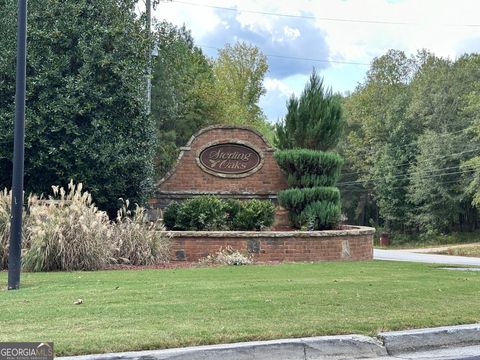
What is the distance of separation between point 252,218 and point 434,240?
37.2 m

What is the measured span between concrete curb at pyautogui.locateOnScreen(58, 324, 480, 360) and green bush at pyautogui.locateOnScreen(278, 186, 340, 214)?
11.6 m

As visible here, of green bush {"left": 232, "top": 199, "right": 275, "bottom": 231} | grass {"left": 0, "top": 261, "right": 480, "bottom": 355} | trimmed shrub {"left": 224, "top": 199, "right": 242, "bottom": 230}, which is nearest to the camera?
grass {"left": 0, "top": 261, "right": 480, "bottom": 355}

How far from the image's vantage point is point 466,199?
48.8 metres

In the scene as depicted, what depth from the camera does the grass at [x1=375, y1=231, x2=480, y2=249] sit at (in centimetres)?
4966

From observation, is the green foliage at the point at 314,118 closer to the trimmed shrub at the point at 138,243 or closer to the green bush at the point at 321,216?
the green bush at the point at 321,216

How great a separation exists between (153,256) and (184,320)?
8.57 m

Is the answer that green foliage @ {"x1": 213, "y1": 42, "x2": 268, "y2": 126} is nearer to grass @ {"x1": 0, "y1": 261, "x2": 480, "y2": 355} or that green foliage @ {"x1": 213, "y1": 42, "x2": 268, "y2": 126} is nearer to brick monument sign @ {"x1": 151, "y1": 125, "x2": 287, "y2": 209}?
brick monument sign @ {"x1": 151, "y1": 125, "x2": 287, "y2": 209}

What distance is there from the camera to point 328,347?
19.4 ft

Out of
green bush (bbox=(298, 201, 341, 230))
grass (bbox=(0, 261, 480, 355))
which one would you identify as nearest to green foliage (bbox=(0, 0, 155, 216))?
green bush (bbox=(298, 201, 341, 230))

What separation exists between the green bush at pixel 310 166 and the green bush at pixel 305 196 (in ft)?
1.34

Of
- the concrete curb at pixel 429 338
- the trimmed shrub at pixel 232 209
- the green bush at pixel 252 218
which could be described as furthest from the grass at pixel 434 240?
the concrete curb at pixel 429 338

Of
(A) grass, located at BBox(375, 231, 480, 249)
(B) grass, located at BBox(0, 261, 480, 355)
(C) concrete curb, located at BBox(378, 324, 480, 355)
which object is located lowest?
(A) grass, located at BBox(375, 231, 480, 249)

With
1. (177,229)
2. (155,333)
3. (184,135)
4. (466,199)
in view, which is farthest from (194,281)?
(466,199)

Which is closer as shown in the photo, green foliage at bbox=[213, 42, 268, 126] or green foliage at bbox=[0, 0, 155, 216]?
green foliage at bbox=[0, 0, 155, 216]
